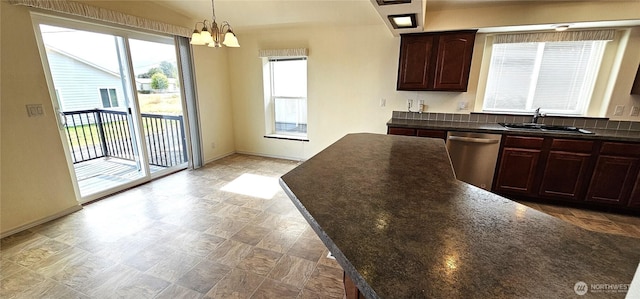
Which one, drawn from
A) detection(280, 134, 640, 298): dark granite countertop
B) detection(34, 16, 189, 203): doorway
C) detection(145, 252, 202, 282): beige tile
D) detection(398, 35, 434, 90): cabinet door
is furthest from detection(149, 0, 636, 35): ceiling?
detection(145, 252, 202, 282): beige tile

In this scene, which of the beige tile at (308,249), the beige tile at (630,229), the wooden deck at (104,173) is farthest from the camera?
the wooden deck at (104,173)

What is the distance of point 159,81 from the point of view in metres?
3.66

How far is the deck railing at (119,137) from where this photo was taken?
151 inches

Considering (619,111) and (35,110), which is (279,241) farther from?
(619,111)

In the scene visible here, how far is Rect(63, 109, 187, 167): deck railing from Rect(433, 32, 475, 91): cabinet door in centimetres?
384

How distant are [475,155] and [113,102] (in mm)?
4611

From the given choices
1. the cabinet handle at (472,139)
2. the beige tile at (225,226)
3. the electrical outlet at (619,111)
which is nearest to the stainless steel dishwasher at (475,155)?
the cabinet handle at (472,139)

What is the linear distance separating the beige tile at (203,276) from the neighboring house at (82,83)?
93.5 inches

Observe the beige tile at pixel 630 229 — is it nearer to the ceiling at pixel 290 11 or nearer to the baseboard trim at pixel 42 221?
the ceiling at pixel 290 11

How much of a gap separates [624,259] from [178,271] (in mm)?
2367

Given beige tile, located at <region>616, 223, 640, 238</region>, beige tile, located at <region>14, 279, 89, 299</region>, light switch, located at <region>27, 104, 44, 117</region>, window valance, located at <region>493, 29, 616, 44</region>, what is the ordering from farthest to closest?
window valance, located at <region>493, 29, 616, 44</region> → beige tile, located at <region>616, 223, 640, 238</region> → light switch, located at <region>27, 104, 44, 117</region> → beige tile, located at <region>14, 279, 89, 299</region>

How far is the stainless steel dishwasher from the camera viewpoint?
3.08 metres

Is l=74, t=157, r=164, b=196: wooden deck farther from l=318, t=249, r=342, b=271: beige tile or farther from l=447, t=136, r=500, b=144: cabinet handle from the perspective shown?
l=447, t=136, r=500, b=144: cabinet handle

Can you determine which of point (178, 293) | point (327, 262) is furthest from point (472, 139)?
point (178, 293)
